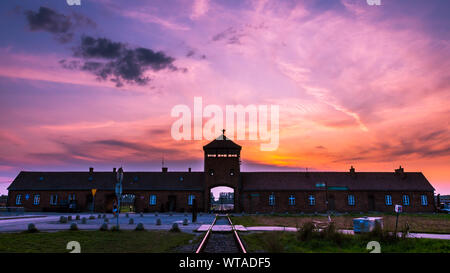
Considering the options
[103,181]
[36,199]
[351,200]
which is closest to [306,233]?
[351,200]

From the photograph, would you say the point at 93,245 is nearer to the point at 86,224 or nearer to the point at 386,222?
the point at 86,224

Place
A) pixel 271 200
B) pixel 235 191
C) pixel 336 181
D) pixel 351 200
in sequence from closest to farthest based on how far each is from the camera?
pixel 235 191, pixel 271 200, pixel 351 200, pixel 336 181

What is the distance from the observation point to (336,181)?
46.7 metres

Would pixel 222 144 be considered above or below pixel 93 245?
above

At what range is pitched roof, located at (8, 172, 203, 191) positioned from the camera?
45719mm

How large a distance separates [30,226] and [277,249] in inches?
525

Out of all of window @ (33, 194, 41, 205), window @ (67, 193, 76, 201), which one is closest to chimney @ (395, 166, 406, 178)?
window @ (67, 193, 76, 201)

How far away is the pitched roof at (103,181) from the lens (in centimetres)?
4572

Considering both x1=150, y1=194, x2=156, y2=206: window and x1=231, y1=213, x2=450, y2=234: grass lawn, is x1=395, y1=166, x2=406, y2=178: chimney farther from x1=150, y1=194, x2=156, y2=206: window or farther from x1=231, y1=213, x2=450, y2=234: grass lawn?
x1=150, y1=194, x2=156, y2=206: window

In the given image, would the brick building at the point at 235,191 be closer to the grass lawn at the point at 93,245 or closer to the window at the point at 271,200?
the window at the point at 271,200

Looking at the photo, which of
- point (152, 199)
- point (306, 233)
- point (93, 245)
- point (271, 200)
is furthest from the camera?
point (152, 199)

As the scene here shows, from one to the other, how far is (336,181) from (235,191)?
50.1ft
